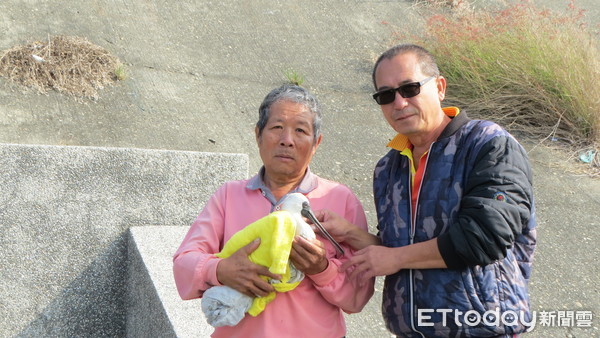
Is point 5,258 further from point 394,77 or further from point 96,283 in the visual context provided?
point 394,77

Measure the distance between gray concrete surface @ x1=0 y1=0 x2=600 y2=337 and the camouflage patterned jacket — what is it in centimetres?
177

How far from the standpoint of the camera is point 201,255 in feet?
8.33

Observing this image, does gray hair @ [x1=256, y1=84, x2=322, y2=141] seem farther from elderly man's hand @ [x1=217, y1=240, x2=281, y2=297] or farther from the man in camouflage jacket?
elderly man's hand @ [x1=217, y1=240, x2=281, y2=297]

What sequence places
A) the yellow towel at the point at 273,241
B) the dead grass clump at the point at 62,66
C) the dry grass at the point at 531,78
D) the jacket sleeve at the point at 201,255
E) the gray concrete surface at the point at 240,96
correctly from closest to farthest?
the yellow towel at the point at 273,241
the jacket sleeve at the point at 201,255
the gray concrete surface at the point at 240,96
the dead grass clump at the point at 62,66
the dry grass at the point at 531,78

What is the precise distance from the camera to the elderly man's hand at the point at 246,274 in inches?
94.9

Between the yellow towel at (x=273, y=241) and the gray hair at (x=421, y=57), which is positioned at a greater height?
the gray hair at (x=421, y=57)

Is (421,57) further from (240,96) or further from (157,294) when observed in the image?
(240,96)

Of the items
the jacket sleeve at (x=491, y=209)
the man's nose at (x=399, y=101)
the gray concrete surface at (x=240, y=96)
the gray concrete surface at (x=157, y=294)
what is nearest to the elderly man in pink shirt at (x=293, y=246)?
the man's nose at (x=399, y=101)

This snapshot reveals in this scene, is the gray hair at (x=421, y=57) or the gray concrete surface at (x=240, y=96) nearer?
the gray hair at (x=421, y=57)

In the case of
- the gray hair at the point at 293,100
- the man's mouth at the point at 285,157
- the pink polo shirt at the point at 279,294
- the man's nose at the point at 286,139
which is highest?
the gray hair at the point at 293,100

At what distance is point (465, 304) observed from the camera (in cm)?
231

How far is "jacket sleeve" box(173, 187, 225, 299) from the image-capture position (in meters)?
2.50

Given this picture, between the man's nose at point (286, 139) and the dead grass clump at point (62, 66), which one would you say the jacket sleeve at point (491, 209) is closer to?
the man's nose at point (286, 139)

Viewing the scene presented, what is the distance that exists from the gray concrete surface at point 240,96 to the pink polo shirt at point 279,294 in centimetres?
157
